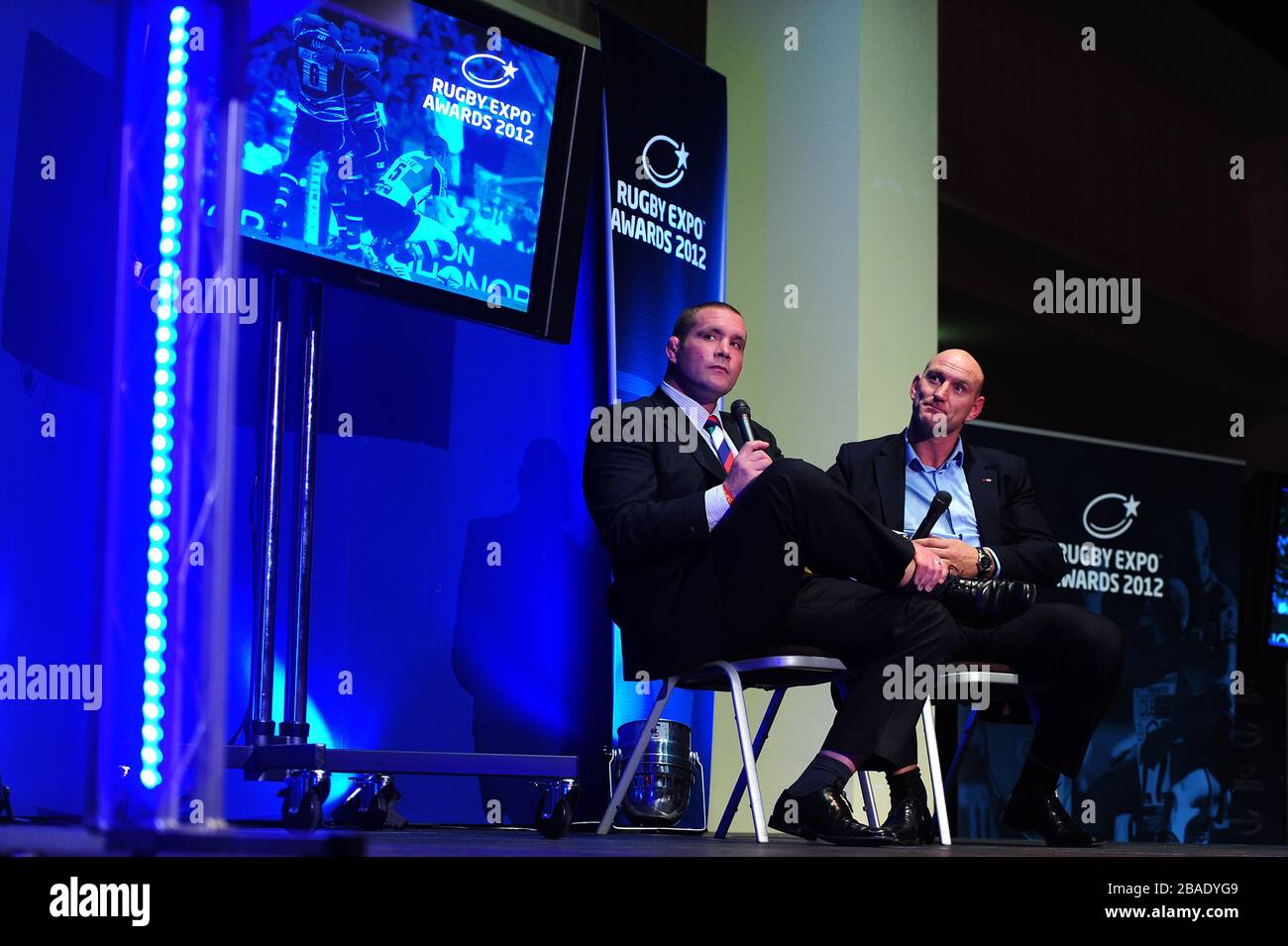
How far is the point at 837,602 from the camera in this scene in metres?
3.09

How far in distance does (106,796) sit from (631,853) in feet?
2.60

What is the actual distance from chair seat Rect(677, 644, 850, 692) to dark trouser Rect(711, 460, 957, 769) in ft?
0.08

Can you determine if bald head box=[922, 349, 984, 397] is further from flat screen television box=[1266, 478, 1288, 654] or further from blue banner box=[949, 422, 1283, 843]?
flat screen television box=[1266, 478, 1288, 654]

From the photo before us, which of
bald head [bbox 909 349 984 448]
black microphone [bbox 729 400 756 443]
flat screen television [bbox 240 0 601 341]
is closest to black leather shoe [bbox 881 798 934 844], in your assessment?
black microphone [bbox 729 400 756 443]

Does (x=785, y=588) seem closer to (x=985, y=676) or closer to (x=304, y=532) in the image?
(x=985, y=676)

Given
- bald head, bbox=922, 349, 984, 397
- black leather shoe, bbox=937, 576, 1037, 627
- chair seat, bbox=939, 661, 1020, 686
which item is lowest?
chair seat, bbox=939, 661, 1020, 686

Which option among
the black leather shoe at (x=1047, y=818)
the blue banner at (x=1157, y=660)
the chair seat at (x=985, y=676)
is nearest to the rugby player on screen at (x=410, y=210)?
the chair seat at (x=985, y=676)

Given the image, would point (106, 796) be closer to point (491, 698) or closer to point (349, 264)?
point (349, 264)

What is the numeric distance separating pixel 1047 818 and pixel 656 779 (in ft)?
3.80

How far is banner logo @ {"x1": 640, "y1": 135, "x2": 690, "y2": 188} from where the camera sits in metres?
4.47

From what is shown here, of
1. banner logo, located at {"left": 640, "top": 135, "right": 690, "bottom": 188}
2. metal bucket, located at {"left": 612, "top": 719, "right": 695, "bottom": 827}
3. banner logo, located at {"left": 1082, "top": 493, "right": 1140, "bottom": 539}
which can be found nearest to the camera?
metal bucket, located at {"left": 612, "top": 719, "right": 695, "bottom": 827}

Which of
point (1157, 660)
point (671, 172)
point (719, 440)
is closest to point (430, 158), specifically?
point (719, 440)

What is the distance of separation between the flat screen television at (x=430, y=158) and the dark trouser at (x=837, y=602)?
3.12ft
